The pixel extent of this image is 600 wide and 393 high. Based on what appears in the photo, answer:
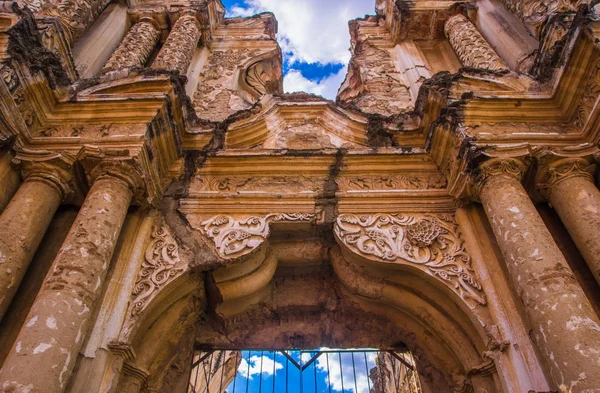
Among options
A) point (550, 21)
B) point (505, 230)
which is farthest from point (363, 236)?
point (550, 21)

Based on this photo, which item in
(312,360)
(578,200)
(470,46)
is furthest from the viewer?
(470,46)

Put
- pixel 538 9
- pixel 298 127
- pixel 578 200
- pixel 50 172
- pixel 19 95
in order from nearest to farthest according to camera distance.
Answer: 1. pixel 578 200
2. pixel 50 172
3. pixel 19 95
4. pixel 298 127
5. pixel 538 9

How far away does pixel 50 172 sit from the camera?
382cm

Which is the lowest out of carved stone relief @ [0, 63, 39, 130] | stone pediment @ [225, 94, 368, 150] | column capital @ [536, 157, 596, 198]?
column capital @ [536, 157, 596, 198]

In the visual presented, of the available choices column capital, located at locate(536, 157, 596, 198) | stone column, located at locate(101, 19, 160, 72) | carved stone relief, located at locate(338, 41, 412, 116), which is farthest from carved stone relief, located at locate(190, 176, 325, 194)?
stone column, located at locate(101, 19, 160, 72)

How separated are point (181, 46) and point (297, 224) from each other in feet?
14.3

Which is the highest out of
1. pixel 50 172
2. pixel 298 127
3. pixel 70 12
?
pixel 70 12

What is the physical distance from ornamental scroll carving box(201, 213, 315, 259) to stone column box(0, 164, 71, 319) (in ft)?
4.26

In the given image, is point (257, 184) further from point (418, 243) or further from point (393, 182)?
→ point (418, 243)

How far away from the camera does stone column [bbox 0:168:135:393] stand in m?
2.58

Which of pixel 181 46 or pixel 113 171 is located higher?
pixel 181 46

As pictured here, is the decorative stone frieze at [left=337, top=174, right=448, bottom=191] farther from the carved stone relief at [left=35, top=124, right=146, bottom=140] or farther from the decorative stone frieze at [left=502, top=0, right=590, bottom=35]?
the decorative stone frieze at [left=502, top=0, right=590, bottom=35]

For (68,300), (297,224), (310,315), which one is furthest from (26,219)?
(310,315)

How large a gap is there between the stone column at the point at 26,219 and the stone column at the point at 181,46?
2800 mm
